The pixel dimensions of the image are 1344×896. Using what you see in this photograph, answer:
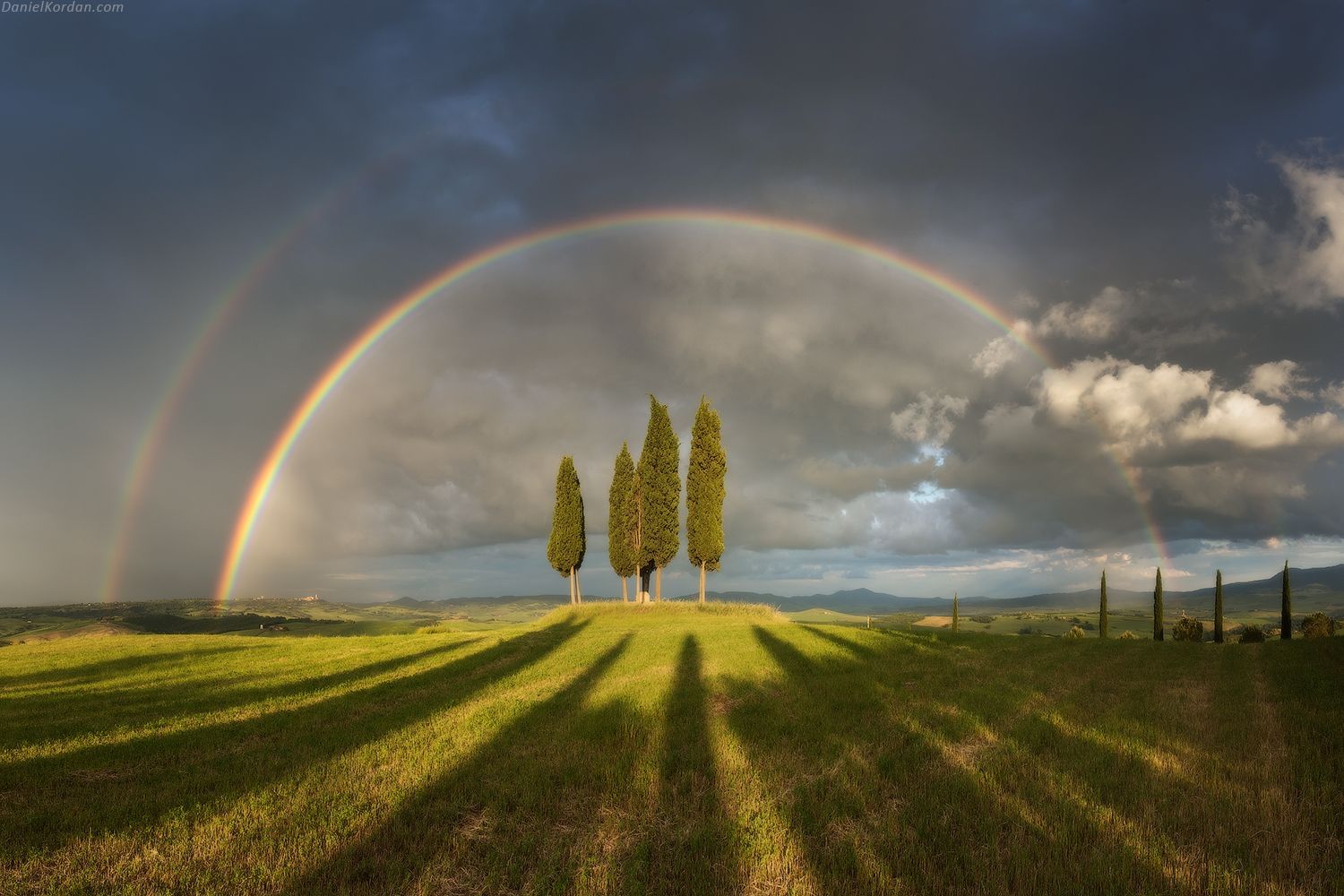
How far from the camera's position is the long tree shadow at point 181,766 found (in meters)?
6.27

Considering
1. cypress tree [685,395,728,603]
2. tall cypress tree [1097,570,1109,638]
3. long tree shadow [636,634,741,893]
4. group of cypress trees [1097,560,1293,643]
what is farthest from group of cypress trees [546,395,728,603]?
long tree shadow [636,634,741,893]

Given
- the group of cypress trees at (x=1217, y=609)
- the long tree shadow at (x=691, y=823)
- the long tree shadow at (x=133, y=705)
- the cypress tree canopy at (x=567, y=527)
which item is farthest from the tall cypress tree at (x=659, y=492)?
the long tree shadow at (x=691, y=823)

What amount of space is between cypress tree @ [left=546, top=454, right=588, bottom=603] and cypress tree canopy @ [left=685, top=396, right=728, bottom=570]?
11673mm

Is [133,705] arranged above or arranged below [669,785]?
below

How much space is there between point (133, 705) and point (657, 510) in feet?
131

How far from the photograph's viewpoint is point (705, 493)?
49.7 metres

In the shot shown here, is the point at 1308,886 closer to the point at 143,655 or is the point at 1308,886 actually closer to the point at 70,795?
the point at 70,795

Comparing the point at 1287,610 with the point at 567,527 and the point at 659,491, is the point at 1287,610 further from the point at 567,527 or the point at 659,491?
the point at 567,527

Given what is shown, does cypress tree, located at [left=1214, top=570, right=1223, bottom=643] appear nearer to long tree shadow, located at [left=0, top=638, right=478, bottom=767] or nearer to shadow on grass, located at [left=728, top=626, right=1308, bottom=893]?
shadow on grass, located at [left=728, top=626, right=1308, bottom=893]

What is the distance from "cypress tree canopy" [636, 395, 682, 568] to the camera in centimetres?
5091

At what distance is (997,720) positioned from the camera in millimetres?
10898

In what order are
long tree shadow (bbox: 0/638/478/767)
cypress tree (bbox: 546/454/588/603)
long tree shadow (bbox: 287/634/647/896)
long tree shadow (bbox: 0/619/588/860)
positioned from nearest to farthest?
long tree shadow (bbox: 287/634/647/896)
long tree shadow (bbox: 0/619/588/860)
long tree shadow (bbox: 0/638/478/767)
cypress tree (bbox: 546/454/588/603)

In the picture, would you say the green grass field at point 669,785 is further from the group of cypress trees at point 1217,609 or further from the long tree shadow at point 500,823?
the group of cypress trees at point 1217,609

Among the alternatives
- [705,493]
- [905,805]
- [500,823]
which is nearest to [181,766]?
[500,823]
